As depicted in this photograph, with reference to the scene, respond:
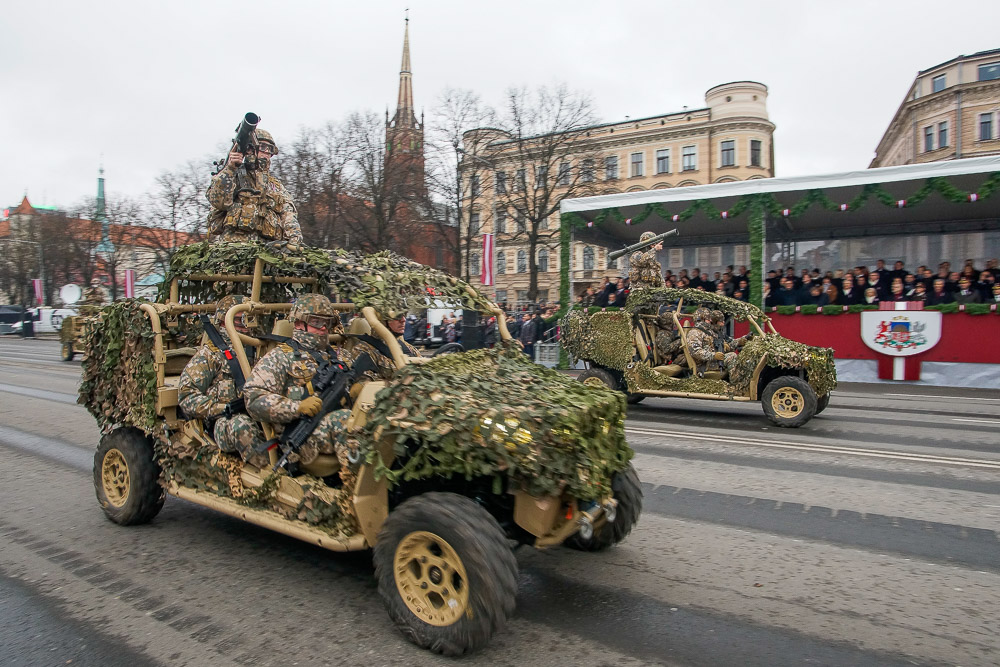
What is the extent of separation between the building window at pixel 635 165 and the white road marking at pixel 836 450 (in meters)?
52.0

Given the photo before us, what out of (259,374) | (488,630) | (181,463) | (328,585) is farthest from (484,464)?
(181,463)

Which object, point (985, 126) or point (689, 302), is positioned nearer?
point (689, 302)

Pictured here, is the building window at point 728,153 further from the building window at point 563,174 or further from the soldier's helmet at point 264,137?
the soldier's helmet at point 264,137

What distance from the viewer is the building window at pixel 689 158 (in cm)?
5647

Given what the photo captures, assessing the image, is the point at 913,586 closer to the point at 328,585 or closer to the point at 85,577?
the point at 328,585

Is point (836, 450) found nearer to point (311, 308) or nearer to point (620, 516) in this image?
point (620, 516)

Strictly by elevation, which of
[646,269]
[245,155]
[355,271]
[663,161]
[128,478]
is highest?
[663,161]

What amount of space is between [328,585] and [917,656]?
10.5 feet

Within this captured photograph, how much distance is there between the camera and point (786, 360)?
33.2ft

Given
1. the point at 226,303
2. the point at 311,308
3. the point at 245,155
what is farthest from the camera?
the point at 245,155

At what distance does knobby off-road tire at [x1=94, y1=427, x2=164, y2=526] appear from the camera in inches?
207

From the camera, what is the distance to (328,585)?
4.27 metres

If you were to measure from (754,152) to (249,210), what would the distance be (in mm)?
54053

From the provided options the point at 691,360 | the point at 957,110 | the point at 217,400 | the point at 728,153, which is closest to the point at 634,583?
the point at 217,400
